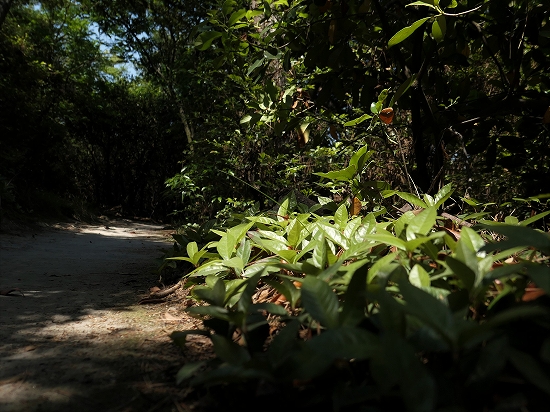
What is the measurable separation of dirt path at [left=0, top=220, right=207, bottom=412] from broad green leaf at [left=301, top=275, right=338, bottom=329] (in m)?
0.41

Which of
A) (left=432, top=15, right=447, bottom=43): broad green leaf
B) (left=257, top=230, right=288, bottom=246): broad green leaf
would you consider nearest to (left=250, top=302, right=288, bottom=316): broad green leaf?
(left=257, top=230, right=288, bottom=246): broad green leaf

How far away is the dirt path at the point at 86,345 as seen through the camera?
1089mm

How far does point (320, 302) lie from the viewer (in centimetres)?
95

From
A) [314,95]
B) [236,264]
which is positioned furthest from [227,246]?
[314,95]

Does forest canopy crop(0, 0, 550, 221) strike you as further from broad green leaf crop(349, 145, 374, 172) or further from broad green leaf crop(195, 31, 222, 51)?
broad green leaf crop(349, 145, 374, 172)

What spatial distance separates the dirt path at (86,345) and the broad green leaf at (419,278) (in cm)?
70

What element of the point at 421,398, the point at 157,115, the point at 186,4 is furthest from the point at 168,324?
the point at 157,115

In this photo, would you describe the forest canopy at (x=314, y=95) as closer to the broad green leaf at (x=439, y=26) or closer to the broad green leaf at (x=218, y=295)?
the broad green leaf at (x=439, y=26)

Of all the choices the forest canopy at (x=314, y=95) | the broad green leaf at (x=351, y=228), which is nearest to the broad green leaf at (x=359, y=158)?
the forest canopy at (x=314, y=95)

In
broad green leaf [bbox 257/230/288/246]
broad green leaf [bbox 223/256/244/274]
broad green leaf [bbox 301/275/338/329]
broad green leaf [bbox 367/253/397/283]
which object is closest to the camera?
broad green leaf [bbox 301/275/338/329]

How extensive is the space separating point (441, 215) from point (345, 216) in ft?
1.56

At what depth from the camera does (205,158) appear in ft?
15.1

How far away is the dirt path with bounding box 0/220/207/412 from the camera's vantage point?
109 cm

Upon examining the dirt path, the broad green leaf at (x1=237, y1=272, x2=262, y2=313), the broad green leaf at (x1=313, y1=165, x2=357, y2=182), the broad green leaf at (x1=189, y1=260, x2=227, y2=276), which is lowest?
the dirt path
